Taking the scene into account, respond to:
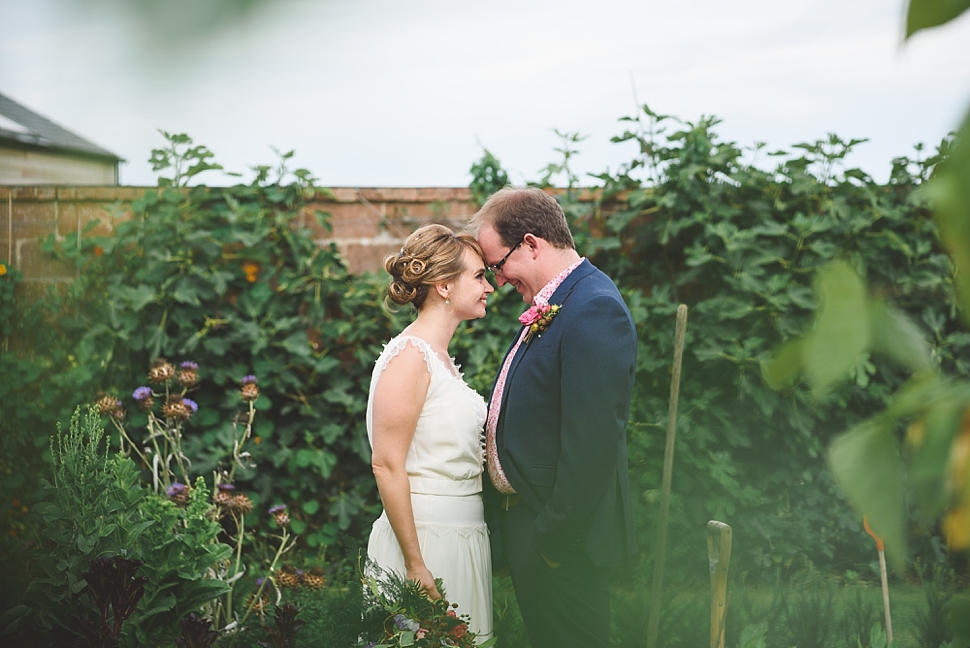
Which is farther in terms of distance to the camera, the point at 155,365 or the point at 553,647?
the point at 155,365

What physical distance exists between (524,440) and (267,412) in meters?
2.09

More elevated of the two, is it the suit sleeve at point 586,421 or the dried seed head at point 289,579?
the suit sleeve at point 586,421

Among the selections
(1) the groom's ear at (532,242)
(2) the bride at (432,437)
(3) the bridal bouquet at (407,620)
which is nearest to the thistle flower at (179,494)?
(2) the bride at (432,437)

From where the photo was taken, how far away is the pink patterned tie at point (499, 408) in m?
2.21

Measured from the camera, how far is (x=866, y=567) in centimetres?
398

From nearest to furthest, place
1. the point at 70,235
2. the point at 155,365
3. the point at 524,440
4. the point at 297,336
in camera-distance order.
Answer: the point at 70,235, the point at 524,440, the point at 155,365, the point at 297,336

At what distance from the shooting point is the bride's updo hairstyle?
7.32 feet

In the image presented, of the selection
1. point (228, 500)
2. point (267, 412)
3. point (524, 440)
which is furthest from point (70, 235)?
point (267, 412)

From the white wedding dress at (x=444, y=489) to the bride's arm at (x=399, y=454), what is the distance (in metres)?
0.06

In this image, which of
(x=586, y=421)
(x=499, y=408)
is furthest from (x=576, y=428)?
(x=499, y=408)

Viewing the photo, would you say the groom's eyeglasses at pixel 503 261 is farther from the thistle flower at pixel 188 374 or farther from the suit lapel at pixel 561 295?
the thistle flower at pixel 188 374

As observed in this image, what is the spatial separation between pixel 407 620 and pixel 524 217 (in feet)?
4.00

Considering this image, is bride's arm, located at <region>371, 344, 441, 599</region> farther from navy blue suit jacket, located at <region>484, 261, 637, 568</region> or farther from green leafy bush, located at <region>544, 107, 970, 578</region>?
green leafy bush, located at <region>544, 107, 970, 578</region>

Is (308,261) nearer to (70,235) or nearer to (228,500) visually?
(228,500)
